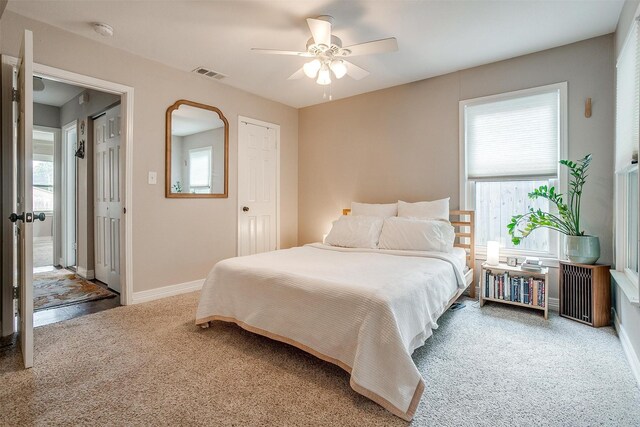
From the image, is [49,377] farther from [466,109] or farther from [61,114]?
[61,114]

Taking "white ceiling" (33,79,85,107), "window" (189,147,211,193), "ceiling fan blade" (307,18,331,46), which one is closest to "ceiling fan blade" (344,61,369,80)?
"ceiling fan blade" (307,18,331,46)

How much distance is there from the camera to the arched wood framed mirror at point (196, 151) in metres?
3.56

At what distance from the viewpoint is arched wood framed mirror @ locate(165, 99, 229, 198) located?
3.56 m

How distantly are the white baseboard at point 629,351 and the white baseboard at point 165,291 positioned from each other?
154 inches

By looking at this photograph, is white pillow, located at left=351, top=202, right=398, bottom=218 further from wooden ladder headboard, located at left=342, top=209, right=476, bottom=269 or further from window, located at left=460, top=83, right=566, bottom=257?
window, located at left=460, top=83, right=566, bottom=257

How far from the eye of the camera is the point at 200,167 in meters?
3.85

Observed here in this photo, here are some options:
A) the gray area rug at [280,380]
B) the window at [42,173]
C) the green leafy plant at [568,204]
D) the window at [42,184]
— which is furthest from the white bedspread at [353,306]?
the window at [42,184]

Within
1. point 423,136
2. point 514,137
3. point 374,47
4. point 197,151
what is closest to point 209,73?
point 197,151

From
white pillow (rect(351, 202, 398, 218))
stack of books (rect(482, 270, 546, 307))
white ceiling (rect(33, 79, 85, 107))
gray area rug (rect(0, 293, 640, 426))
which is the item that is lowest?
gray area rug (rect(0, 293, 640, 426))

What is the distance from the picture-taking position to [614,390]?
1.76 m

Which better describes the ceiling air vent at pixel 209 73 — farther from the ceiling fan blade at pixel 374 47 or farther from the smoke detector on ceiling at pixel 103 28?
the ceiling fan blade at pixel 374 47

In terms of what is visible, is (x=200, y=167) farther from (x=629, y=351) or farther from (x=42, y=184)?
(x=42, y=184)

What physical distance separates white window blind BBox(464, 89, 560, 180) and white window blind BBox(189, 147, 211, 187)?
314 cm

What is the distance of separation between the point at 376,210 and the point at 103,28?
3237 mm
